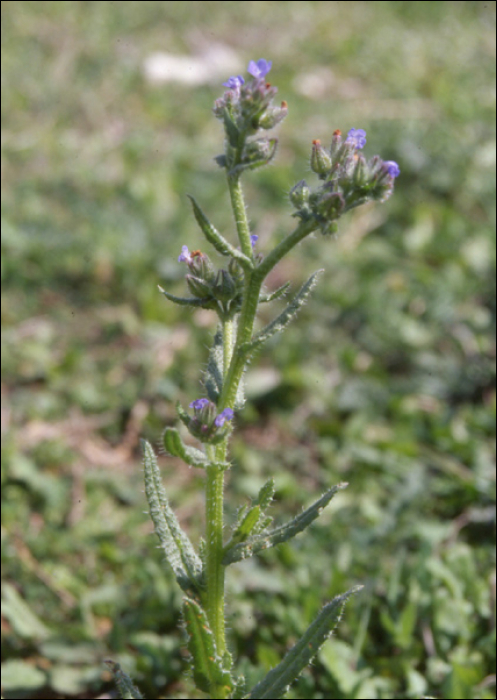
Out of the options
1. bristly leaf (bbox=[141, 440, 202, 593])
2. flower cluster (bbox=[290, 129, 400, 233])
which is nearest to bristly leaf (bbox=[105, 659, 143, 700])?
bristly leaf (bbox=[141, 440, 202, 593])

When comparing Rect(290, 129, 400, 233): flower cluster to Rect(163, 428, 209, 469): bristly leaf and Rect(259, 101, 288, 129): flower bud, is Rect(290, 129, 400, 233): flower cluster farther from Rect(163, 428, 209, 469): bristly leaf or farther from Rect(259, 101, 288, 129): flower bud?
Rect(163, 428, 209, 469): bristly leaf

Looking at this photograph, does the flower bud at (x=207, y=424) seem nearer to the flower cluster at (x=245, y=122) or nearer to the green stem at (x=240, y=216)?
the green stem at (x=240, y=216)

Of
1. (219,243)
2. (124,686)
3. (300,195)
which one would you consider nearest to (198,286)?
(219,243)

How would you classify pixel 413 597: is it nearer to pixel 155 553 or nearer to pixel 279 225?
pixel 155 553

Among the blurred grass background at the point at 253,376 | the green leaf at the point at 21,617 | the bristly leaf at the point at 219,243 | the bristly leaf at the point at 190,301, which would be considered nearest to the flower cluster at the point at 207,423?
the bristly leaf at the point at 190,301

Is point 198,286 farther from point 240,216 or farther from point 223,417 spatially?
point 223,417
